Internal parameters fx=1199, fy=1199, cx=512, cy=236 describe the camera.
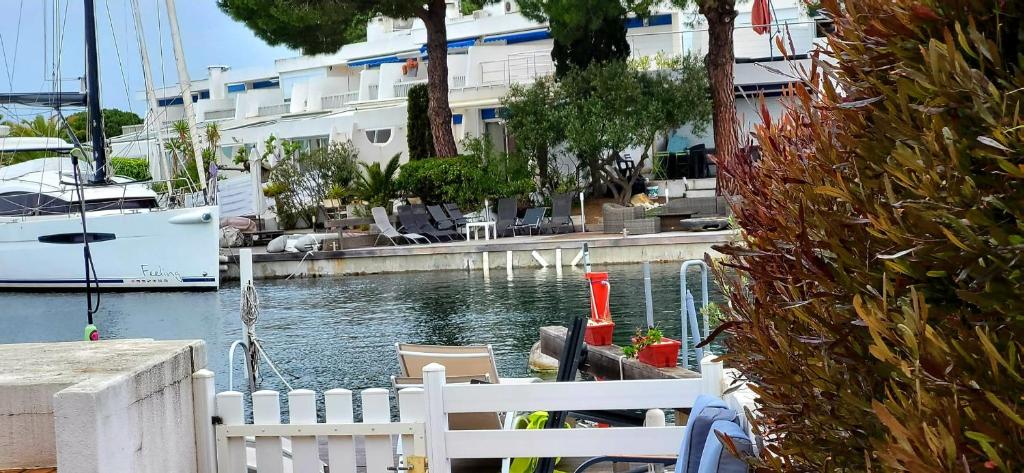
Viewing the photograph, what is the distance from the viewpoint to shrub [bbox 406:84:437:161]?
35.4 meters

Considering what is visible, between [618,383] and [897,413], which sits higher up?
[897,413]

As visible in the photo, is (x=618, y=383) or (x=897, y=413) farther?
(x=618, y=383)

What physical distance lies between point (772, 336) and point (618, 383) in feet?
7.29

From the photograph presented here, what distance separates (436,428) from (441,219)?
983 inches

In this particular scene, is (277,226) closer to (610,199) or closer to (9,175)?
(9,175)

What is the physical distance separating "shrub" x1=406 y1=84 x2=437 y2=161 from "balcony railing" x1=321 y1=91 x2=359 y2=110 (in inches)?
695

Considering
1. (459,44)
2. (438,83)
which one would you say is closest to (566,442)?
(438,83)

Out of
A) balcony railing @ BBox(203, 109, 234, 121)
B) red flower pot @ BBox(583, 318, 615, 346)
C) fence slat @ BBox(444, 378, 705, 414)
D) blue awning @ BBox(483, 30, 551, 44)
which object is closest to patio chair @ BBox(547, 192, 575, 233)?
blue awning @ BBox(483, 30, 551, 44)

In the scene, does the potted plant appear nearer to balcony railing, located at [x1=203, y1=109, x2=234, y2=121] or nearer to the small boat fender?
the small boat fender

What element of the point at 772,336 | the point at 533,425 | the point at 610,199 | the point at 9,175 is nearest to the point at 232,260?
the point at 9,175

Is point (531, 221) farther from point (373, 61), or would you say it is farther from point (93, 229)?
point (373, 61)

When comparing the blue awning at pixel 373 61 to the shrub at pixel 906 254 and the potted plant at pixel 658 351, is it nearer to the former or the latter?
the potted plant at pixel 658 351

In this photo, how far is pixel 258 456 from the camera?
513 cm

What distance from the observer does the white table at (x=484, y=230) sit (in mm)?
28391
